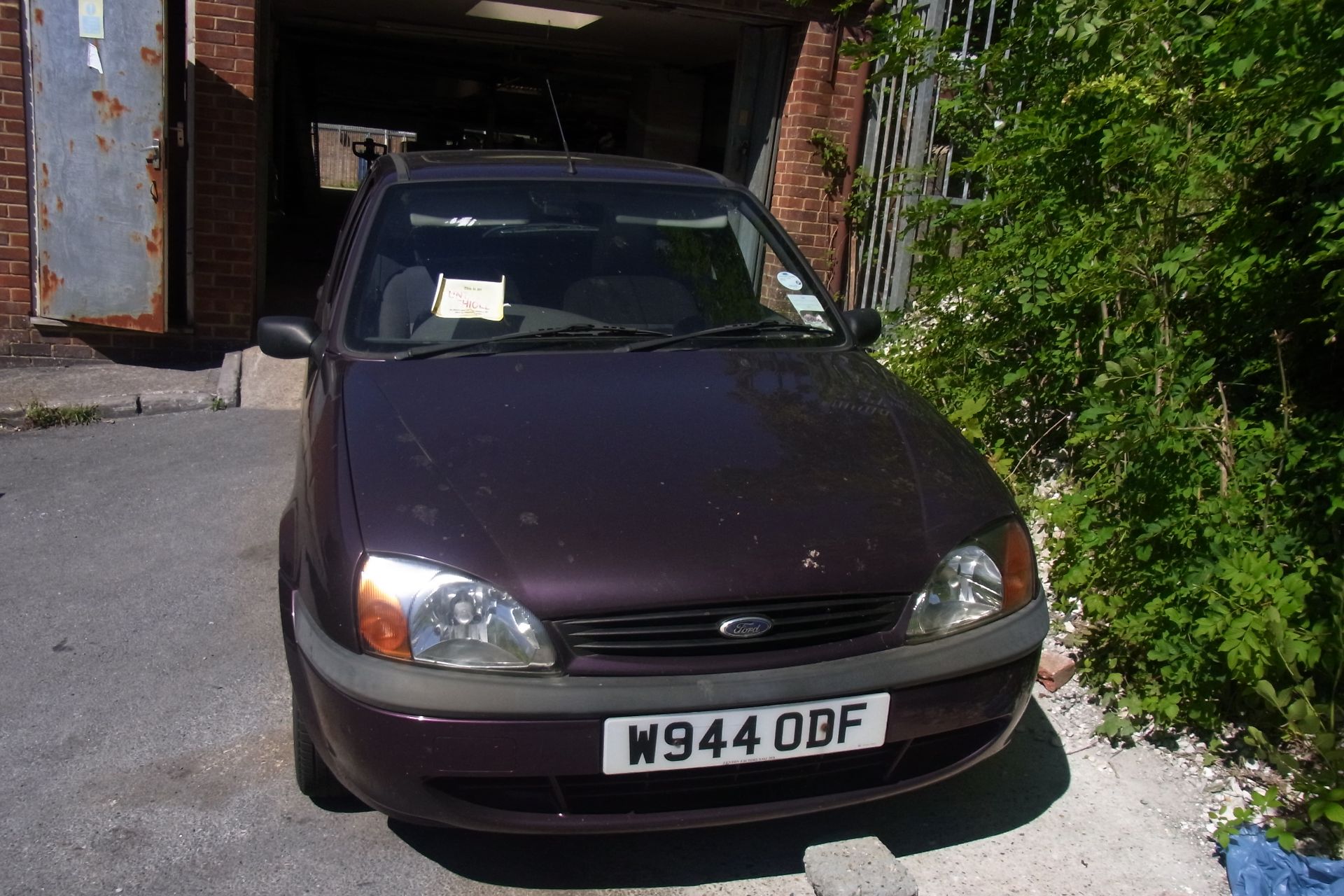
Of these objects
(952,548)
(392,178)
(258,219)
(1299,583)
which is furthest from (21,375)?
(1299,583)

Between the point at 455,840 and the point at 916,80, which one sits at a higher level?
the point at 916,80

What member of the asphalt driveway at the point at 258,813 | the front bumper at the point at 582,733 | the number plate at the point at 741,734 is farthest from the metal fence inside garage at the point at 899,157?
the number plate at the point at 741,734

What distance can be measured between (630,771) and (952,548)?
0.92 metres

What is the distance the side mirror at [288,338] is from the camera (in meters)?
3.59

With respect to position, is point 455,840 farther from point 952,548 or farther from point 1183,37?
Result: point 1183,37

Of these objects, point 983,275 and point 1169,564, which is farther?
point 983,275

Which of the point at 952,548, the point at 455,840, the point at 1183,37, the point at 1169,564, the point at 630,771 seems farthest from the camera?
the point at 1183,37

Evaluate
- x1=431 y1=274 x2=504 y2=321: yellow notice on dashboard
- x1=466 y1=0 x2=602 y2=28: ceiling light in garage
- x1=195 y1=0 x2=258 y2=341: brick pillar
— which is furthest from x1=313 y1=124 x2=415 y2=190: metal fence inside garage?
x1=431 y1=274 x2=504 y2=321: yellow notice on dashboard

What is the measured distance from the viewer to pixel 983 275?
4.71 meters

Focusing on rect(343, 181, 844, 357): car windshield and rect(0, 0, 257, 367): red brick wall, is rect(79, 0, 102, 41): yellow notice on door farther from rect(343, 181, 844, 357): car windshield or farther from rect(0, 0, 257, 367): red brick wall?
rect(343, 181, 844, 357): car windshield

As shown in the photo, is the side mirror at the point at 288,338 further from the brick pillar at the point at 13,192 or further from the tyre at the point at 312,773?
the brick pillar at the point at 13,192

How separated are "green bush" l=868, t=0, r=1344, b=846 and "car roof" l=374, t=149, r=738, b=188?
54.0 inches

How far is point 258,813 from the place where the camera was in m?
2.99

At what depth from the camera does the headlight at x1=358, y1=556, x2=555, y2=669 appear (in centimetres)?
240
